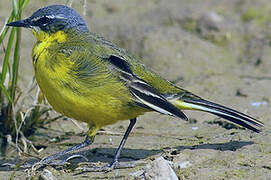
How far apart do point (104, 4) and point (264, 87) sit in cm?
452

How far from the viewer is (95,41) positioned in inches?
223

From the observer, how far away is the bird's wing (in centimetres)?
522

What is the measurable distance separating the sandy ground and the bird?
1.27 feet

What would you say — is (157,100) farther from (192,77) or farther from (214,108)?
(192,77)

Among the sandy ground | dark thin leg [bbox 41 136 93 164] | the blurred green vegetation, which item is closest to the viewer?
the sandy ground

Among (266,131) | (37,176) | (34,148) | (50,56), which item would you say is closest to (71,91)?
(50,56)

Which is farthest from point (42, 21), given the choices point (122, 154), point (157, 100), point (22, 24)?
point (122, 154)

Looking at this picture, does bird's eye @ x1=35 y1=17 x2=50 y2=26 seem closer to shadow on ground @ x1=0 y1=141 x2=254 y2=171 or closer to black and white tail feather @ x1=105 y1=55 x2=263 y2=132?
black and white tail feather @ x1=105 y1=55 x2=263 y2=132

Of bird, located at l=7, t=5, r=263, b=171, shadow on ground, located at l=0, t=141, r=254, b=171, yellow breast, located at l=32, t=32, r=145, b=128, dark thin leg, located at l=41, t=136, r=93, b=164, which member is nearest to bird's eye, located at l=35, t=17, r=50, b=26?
bird, located at l=7, t=5, r=263, b=171

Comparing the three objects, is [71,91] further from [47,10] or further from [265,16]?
[265,16]

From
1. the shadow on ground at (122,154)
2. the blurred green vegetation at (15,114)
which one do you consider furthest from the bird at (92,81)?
the blurred green vegetation at (15,114)

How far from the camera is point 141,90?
533 cm

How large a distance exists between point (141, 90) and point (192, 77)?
333cm

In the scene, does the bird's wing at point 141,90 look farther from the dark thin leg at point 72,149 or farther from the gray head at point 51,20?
the dark thin leg at point 72,149
